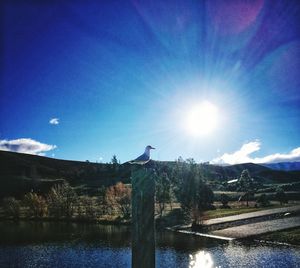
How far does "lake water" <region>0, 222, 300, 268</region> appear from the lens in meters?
45.7

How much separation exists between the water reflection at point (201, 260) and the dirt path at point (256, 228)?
49.3 feet

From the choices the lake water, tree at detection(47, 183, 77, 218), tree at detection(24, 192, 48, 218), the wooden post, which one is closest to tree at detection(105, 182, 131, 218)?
tree at detection(47, 183, 77, 218)

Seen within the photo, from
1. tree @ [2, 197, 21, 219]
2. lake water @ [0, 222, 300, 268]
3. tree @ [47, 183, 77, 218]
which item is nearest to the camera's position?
lake water @ [0, 222, 300, 268]

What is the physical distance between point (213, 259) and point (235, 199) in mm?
94057

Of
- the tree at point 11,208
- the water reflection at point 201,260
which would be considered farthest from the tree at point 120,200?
the water reflection at point 201,260

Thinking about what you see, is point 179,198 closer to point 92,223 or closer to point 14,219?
point 92,223

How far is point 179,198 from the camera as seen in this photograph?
88500mm

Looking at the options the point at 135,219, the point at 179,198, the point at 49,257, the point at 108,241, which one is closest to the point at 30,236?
the point at 108,241

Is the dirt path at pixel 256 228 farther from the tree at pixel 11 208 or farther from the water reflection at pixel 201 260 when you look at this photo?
the tree at pixel 11 208

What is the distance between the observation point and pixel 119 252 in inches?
2128

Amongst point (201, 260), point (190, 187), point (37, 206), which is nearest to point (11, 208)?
point (37, 206)

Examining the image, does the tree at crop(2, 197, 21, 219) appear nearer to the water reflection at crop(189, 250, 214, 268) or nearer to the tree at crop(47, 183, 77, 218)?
the tree at crop(47, 183, 77, 218)

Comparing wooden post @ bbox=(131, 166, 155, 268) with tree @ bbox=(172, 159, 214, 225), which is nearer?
wooden post @ bbox=(131, 166, 155, 268)

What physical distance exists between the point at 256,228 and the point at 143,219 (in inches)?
2682
